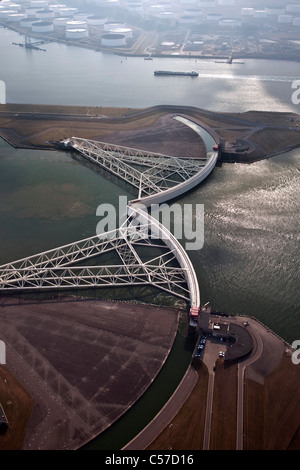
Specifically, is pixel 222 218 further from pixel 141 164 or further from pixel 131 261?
pixel 141 164

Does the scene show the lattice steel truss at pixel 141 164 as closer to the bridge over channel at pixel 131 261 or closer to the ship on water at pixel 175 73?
the bridge over channel at pixel 131 261

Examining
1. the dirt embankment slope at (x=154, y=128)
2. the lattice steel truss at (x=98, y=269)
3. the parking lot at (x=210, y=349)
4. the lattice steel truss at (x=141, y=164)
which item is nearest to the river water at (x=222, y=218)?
the lattice steel truss at (x=141, y=164)

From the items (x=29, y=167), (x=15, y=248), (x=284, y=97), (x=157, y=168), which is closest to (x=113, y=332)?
(x=15, y=248)

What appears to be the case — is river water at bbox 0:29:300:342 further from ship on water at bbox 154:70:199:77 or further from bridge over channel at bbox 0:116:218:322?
ship on water at bbox 154:70:199:77

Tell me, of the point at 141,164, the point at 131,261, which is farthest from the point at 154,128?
the point at 131,261

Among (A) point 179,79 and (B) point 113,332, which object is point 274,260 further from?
(A) point 179,79

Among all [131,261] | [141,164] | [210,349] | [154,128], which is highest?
[154,128]

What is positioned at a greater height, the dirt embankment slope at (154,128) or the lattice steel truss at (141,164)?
the dirt embankment slope at (154,128)

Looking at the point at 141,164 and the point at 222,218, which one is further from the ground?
the point at 141,164
